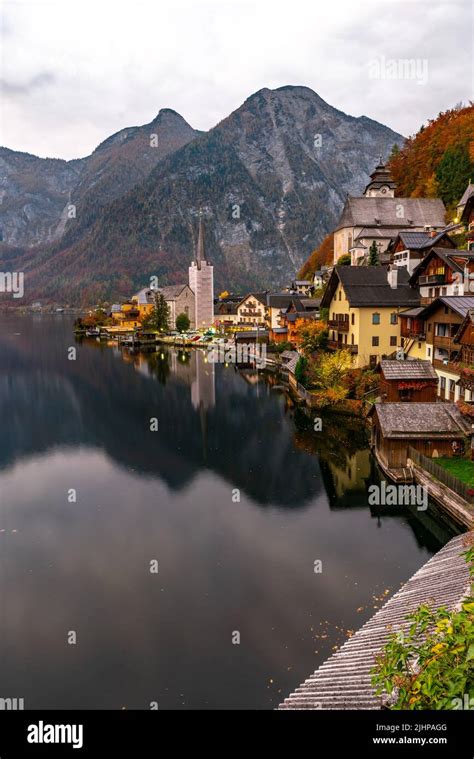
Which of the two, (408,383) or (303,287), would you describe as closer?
(408,383)

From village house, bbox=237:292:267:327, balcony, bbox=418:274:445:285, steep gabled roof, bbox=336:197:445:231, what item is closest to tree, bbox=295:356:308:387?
balcony, bbox=418:274:445:285

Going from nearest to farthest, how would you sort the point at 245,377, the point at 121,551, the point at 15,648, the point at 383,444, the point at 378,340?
the point at 15,648 < the point at 121,551 < the point at 383,444 < the point at 378,340 < the point at 245,377

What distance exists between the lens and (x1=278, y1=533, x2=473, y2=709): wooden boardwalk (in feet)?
39.6

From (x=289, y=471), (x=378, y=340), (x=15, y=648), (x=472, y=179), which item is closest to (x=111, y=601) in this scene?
(x=15, y=648)

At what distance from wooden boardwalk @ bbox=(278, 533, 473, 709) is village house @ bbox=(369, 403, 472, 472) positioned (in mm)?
9977

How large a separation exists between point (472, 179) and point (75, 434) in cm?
7172

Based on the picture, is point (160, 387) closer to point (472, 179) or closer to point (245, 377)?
point (245, 377)

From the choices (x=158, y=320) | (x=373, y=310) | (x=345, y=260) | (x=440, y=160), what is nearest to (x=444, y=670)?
(x=373, y=310)

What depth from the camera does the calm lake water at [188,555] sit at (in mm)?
15828

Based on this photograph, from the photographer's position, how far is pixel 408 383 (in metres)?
35.4

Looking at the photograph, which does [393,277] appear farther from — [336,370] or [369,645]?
[369,645]

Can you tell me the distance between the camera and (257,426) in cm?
4450

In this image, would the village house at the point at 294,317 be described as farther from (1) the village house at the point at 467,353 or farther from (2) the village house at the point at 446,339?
(1) the village house at the point at 467,353

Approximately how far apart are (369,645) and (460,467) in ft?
50.9
